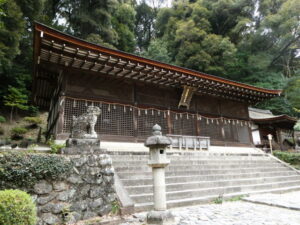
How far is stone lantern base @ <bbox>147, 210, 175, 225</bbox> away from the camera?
13.1 feet

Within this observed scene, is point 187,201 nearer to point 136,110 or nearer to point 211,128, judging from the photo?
point 136,110

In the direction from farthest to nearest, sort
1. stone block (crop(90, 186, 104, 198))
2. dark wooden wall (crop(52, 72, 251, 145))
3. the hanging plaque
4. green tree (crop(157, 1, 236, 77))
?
green tree (crop(157, 1, 236, 77)) → the hanging plaque → dark wooden wall (crop(52, 72, 251, 145)) → stone block (crop(90, 186, 104, 198))

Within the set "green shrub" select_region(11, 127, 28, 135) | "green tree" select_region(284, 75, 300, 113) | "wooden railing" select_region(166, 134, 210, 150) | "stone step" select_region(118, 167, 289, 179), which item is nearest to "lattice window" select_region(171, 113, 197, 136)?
"wooden railing" select_region(166, 134, 210, 150)

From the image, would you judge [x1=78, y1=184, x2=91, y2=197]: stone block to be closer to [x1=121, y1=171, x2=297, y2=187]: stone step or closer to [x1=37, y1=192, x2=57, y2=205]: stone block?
[x1=37, y1=192, x2=57, y2=205]: stone block

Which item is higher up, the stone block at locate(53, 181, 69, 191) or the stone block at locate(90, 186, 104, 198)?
the stone block at locate(53, 181, 69, 191)

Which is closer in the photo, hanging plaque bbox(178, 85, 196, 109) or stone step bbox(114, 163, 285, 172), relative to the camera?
stone step bbox(114, 163, 285, 172)

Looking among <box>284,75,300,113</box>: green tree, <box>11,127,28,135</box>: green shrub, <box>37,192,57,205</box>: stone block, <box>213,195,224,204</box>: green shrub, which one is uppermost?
<box>284,75,300,113</box>: green tree

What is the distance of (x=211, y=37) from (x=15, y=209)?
92.0ft

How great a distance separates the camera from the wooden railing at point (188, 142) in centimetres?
1020

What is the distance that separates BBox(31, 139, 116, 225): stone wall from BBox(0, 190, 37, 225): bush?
95cm

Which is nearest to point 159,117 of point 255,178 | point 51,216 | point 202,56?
point 255,178

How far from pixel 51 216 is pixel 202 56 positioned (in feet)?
81.5

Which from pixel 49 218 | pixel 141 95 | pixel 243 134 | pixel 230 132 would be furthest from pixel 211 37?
pixel 49 218

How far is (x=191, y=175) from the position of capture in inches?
287
